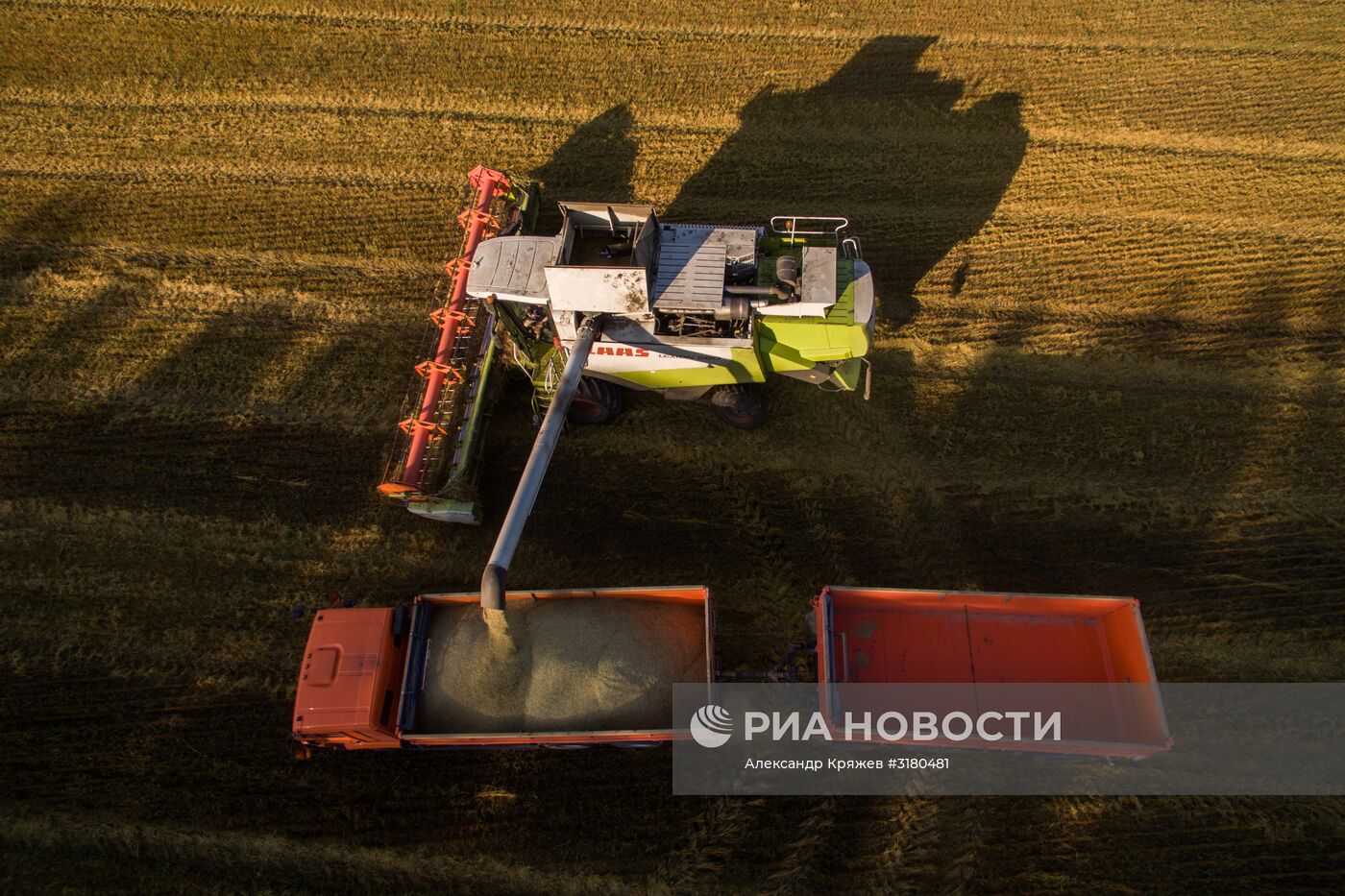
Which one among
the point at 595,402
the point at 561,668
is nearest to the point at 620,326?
the point at 595,402

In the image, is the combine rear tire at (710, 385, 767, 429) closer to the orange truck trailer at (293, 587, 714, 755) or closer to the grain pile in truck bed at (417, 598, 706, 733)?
the orange truck trailer at (293, 587, 714, 755)

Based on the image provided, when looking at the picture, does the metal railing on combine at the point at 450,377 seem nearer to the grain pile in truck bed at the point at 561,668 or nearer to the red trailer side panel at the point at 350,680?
the red trailer side panel at the point at 350,680

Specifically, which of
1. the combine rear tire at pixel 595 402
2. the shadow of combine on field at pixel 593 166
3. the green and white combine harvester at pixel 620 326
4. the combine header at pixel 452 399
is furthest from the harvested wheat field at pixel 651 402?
→ the green and white combine harvester at pixel 620 326

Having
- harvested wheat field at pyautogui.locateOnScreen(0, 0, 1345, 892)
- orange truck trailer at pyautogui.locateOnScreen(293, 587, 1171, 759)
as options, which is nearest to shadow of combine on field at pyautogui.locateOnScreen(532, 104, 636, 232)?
harvested wheat field at pyautogui.locateOnScreen(0, 0, 1345, 892)

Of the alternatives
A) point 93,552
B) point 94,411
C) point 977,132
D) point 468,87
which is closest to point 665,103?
point 468,87

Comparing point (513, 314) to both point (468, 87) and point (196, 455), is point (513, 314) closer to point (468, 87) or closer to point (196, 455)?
point (196, 455)

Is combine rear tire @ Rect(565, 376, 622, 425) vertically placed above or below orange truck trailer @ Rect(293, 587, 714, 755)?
above
